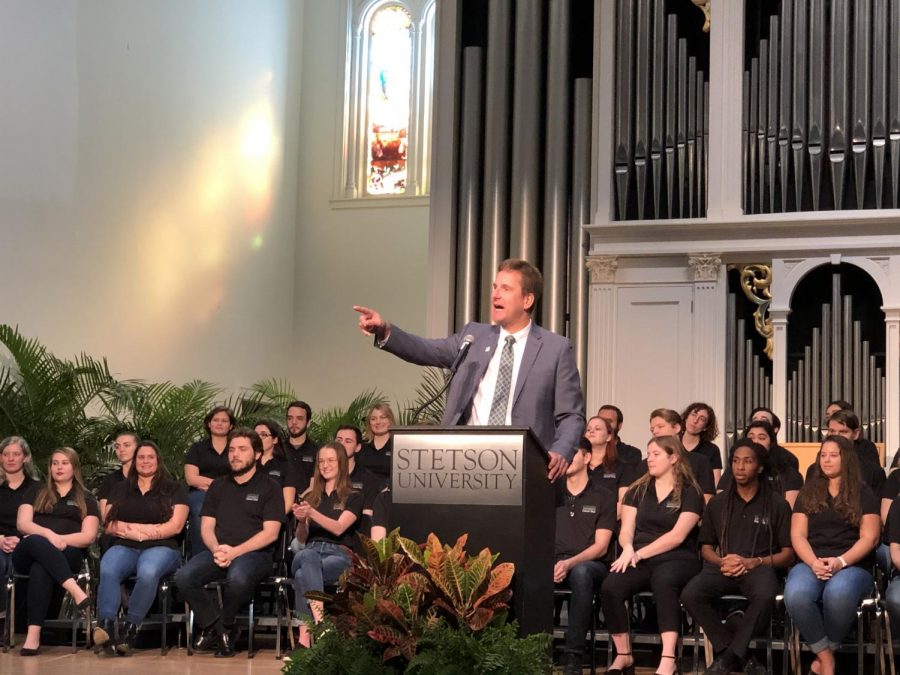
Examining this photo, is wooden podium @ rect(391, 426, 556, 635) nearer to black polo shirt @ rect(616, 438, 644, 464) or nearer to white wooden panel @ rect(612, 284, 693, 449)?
black polo shirt @ rect(616, 438, 644, 464)

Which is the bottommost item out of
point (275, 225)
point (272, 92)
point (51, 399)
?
point (51, 399)

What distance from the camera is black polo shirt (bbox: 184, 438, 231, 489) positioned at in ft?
26.3

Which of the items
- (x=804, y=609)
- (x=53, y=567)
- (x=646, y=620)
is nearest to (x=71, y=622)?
(x=53, y=567)

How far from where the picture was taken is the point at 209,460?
803 cm

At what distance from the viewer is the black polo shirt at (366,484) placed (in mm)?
7207

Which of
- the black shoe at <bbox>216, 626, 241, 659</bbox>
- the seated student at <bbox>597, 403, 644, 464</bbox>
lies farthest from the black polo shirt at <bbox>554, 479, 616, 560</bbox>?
the black shoe at <bbox>216, 626, 241, 659</bbox>

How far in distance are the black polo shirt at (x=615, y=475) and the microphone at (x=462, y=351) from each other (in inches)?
121

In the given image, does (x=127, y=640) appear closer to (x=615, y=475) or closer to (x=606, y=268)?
(x=615, y=475)

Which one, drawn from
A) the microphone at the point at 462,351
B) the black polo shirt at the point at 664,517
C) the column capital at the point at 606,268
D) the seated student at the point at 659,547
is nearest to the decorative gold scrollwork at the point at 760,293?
the column capital at the point at 606,268

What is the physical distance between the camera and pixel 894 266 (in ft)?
30.8

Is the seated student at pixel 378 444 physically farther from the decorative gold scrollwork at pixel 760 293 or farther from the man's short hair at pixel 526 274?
the man's short hair at pixel 526 274

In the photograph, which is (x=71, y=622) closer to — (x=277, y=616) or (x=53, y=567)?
(x=53, y=567)

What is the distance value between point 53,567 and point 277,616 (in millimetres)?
1230

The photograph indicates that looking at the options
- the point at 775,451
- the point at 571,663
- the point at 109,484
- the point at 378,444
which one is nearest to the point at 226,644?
the point at 109,484
